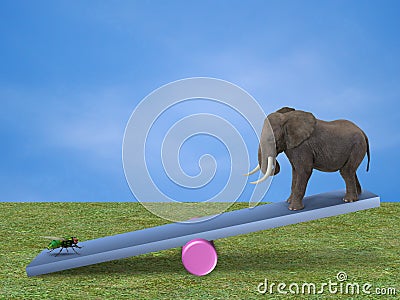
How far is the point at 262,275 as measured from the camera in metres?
3.80

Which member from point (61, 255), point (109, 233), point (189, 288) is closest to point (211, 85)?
point (189, 288)

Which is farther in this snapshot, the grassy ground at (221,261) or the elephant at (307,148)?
the elephant at (307,148)

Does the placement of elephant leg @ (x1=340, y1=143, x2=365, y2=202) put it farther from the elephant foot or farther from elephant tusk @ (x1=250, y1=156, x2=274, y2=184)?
elephant tusk @ (x1=250, y1=156, x2=274, y2=184)

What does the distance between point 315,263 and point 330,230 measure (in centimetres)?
135

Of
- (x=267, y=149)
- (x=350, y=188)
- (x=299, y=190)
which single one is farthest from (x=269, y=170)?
(x=350, y=188)

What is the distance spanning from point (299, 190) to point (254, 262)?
591mm

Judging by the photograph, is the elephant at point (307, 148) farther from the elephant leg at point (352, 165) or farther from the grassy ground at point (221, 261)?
the grassy ground at point (221, 261)

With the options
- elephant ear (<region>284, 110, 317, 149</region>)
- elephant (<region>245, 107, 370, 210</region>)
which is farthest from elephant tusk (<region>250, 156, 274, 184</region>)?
elephant ear (<region>284, 110, 317, 149</region>)

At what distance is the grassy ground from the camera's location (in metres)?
3.48

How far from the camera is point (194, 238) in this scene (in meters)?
3.69

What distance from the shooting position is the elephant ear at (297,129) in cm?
401

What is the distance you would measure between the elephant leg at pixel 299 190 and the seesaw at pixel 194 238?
0.17 feet

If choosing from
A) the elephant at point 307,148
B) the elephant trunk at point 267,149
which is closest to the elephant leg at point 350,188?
the elephant at point 307,148

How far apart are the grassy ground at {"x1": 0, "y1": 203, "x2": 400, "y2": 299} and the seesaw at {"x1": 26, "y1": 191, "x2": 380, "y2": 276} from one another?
10 cm
